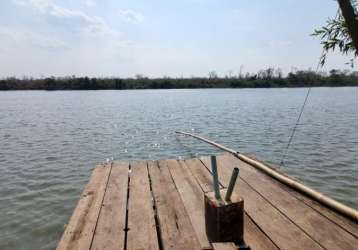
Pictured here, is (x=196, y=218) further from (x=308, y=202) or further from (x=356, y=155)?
(x=356, y=155)

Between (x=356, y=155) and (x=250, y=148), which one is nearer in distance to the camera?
(x=356, y=155)

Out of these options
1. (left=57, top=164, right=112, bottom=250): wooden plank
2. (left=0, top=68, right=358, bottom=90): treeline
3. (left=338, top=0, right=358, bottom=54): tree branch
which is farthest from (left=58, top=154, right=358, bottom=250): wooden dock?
(left=0, top=68, right=358, bottom=90): treeline

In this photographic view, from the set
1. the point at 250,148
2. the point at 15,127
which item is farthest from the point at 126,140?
the point at 15,127

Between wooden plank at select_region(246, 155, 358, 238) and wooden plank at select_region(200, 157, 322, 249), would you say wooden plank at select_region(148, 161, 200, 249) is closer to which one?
wooden plank at select_region(200, 157, 322, 249)

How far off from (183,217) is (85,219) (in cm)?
112

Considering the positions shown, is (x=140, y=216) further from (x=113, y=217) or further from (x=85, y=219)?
(x=85, y=219)

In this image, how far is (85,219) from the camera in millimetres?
3416

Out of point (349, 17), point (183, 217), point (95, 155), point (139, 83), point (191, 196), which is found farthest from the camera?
point (139, 83)

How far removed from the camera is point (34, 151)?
431 inches

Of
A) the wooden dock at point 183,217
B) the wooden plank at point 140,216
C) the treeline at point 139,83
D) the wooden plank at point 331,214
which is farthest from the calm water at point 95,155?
the treeline at point 139,83

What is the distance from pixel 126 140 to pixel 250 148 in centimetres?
541

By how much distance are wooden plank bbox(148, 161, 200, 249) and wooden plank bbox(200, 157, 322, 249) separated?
2.46 ft

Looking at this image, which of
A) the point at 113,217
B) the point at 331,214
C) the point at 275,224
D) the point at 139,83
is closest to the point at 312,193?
the point at 331,214

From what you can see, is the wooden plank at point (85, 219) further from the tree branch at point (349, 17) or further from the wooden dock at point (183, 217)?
the tree branch at point (349, 17)
